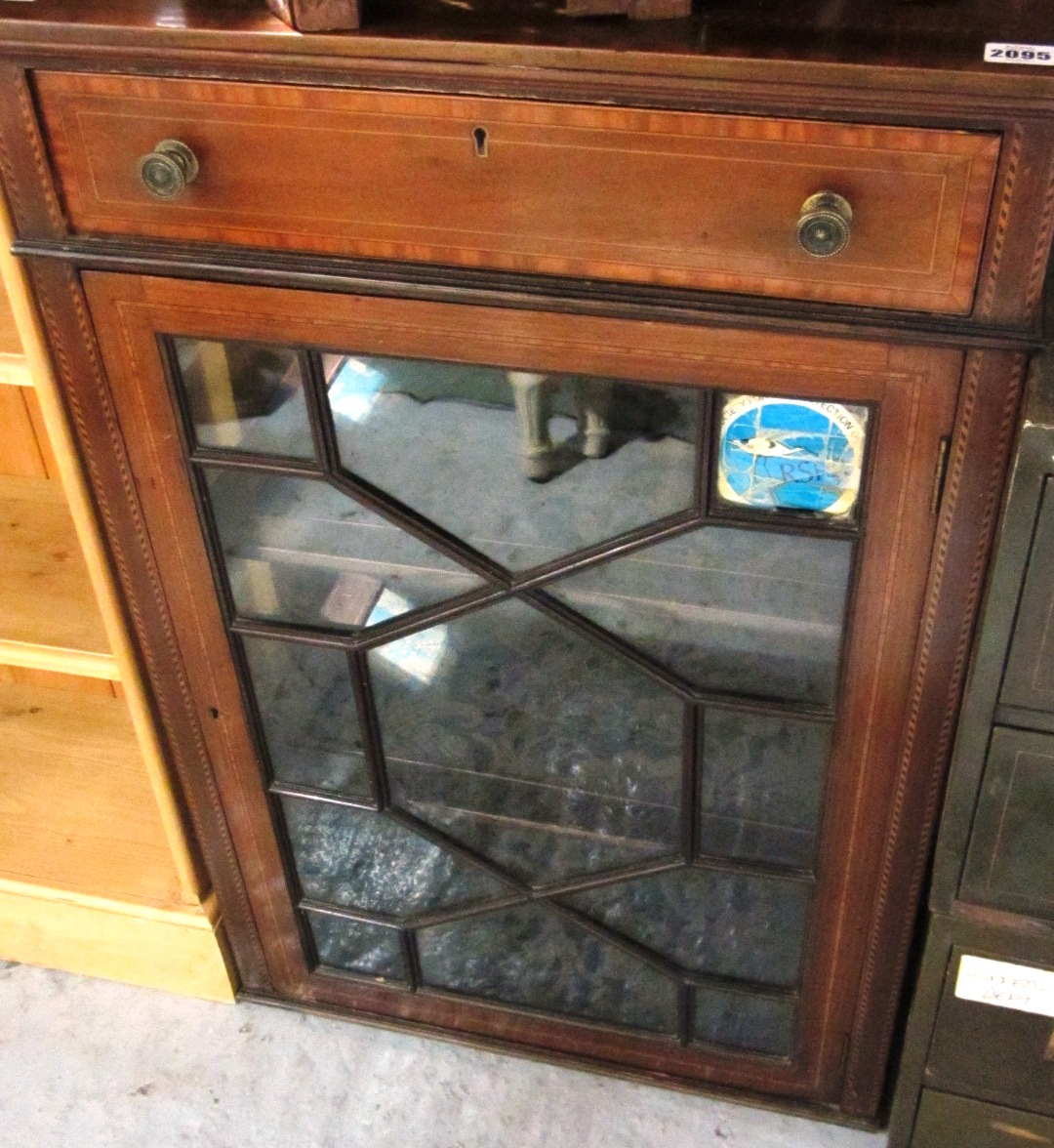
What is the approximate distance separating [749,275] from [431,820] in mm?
695

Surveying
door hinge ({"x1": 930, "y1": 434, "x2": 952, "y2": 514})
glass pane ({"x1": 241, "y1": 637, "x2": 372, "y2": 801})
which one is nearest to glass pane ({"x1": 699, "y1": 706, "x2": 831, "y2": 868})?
door hinge ({"x1": 930, "y1": 434, "x2": 952, "y2": 514})

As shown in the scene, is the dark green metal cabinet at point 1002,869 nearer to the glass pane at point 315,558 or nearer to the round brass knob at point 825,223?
the round brass knob at point 825,223

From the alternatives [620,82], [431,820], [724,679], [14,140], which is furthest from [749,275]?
[431,820]

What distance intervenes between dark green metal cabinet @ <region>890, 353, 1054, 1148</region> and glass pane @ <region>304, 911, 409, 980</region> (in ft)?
1.86

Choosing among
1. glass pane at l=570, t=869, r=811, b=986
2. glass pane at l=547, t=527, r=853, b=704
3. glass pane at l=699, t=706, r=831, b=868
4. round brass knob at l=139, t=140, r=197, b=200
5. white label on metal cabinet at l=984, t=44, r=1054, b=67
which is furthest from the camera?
glass pane at l=570, t=869, r=811, b=986

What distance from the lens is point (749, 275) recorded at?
0.90m

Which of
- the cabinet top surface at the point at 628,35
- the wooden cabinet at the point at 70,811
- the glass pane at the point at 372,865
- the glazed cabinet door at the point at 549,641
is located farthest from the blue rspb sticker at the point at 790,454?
the wooden cabinet at the point at 70,811

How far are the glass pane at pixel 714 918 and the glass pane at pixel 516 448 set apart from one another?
41cm

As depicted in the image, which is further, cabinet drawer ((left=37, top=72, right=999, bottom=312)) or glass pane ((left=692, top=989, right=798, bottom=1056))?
glass pane ((left=692, top=989, right=798, bottom=1056))

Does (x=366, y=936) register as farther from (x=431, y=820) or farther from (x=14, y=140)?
(x=14, y=140)

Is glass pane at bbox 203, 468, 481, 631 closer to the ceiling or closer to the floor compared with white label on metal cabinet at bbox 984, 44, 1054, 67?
closer to the floor

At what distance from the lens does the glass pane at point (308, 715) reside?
4.08 ft

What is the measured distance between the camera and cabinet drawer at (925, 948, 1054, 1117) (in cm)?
114

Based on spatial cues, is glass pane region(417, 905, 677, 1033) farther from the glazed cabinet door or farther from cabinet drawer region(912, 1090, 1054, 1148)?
cabinet drawer region(912, 1090, 1054, 1148)
